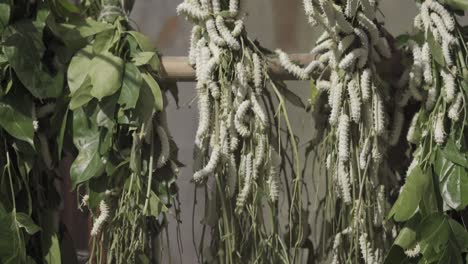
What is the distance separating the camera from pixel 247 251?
0.87 metres

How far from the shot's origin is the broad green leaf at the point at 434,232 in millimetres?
846

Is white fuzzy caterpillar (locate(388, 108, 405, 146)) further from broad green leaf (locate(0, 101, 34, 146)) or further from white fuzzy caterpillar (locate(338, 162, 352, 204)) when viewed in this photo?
broad green leaf (locate(0, 101, 34, 146))

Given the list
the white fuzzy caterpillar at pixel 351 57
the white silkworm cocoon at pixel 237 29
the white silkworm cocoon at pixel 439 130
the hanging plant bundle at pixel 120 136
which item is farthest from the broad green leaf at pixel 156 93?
the white silkworm cocoon at pixel 439 130

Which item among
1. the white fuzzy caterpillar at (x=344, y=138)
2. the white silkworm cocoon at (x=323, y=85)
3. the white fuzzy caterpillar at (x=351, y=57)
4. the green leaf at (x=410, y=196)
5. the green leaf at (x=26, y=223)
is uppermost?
the white fuzzy caterpillar at (x=351, y=57)

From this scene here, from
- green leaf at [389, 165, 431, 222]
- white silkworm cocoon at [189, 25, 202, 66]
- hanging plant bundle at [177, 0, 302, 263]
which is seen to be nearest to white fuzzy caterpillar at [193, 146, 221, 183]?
hanging plant bundle at [177, 0, 302, 263]

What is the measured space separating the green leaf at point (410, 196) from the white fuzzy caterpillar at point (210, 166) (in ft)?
0.66

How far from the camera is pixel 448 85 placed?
862 millimetres

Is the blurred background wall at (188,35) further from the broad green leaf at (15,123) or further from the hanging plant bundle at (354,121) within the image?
the broad green leaf at (15,123)

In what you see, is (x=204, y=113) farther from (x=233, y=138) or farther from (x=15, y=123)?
(x=15, y=123)

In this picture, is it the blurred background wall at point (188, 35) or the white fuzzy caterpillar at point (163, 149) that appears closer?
the white fuzzy caterpillar at point (163, 149)

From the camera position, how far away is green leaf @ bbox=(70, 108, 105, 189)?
0.83 metres

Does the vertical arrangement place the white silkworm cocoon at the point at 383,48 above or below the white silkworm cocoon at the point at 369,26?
below

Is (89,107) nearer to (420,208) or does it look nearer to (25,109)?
(25,109)

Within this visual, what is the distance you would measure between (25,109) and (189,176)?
0.23 meters
